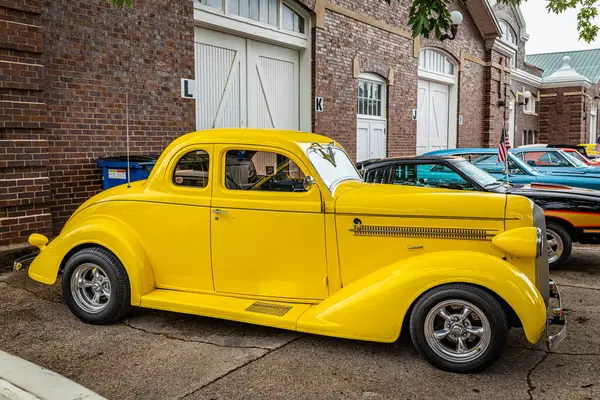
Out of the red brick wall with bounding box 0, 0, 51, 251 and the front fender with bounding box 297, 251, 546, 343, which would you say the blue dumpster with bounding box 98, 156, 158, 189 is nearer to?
the red brick wall with bounding box 0, 0, 51, 251

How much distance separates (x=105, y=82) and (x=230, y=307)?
18.3 ft

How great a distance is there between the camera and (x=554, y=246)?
23.7 ft

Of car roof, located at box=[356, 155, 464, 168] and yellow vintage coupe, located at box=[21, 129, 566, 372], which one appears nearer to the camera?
yellow vintage coupe, located at box=[21, 129, 566, 372]

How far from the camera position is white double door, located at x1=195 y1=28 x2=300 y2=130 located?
10734 millimetres

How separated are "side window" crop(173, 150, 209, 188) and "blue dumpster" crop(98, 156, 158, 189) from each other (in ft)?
10.1

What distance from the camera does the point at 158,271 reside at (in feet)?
16.6

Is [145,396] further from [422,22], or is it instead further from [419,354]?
[422,22]

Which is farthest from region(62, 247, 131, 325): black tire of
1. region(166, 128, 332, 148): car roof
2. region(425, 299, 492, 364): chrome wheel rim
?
region(425, 299, 492, 364): chrome wheel rim

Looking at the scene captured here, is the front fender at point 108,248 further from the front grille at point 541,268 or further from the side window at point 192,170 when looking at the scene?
the front grille at point 541,268

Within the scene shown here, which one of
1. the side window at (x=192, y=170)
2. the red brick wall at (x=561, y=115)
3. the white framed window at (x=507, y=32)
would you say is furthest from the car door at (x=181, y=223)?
the red brick wall at (x=561, y=115)

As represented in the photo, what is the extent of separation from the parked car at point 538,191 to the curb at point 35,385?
3846 millimetres

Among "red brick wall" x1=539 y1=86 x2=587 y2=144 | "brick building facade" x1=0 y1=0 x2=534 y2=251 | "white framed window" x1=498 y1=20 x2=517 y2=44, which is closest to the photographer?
"brick building facade" x1=0 y1=0 x2=534 y2=251

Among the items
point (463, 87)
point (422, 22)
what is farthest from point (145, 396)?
point (463, 87)

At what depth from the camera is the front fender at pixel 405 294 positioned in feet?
12.6
